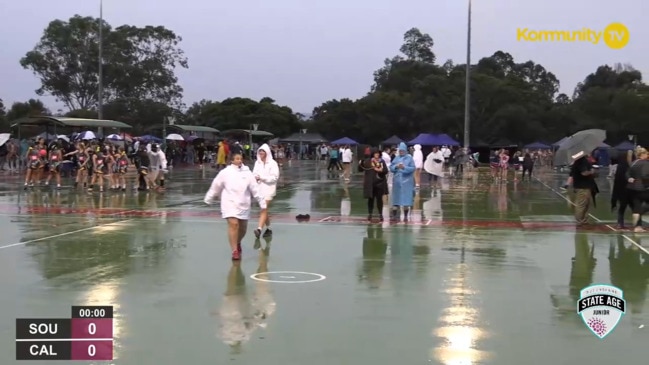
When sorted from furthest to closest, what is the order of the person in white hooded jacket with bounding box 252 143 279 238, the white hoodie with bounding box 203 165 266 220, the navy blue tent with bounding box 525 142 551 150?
the navy blue tent with bounding box 525 142 551 150, the person in white hooded jacket with bounding box 252 143 279 238, the white hoodie with bounding box 203 165 266 220

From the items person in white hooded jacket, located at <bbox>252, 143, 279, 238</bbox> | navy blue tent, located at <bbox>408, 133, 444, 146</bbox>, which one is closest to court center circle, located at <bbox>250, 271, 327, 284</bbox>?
person in white hooded jacket, located at <bbox>252, 143, 279, 238</bbox>

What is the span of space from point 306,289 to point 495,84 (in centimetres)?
6726

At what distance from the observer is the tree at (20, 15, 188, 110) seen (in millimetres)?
67625

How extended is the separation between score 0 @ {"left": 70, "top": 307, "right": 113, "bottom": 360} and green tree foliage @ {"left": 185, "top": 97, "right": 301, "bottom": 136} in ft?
264

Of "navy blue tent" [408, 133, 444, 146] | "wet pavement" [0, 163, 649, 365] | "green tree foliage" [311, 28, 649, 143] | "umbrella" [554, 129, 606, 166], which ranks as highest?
"green tree foliage" [311, 28, 649, 143]

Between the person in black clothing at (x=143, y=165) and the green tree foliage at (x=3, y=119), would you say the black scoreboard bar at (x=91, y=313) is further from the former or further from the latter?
the green tree foliage at (x=3, y=119)

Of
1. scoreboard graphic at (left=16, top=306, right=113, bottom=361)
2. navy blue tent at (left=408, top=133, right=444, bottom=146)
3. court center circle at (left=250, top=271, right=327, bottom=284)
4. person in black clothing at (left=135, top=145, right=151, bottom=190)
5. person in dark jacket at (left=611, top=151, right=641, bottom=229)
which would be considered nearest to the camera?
scoreboard graphic at (left=16, top=306, right=113, bottom=361)

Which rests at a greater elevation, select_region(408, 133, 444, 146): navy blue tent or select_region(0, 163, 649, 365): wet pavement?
select_region(408, 133, 444, 146): navy blue tent

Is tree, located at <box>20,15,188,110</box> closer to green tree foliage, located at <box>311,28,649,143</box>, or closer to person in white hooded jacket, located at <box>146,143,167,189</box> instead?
green tree foliage, located at <box>311,28,649,143</box>

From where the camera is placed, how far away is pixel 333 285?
8.77m

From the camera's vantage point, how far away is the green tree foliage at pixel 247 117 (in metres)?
87.8

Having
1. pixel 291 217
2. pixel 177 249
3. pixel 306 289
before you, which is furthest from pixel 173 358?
pixel 291 217

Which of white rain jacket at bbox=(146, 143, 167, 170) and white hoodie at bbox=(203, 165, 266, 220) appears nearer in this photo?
white hoodie at bbox=(203, 165, 266, 220)

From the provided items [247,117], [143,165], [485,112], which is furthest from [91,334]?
[247,117]
